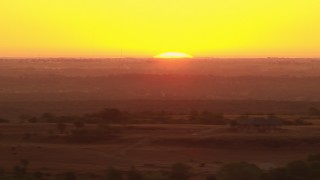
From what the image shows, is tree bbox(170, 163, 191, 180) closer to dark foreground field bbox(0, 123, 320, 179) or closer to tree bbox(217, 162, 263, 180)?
tree bbox(217, 162, 263, 180)

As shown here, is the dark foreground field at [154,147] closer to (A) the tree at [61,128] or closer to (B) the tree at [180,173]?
(A) the tree at [61,128]

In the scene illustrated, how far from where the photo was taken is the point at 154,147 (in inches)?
1832

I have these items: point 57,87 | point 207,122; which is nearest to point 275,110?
point 207,122

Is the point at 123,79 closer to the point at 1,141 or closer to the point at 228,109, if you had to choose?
the point at 228,109

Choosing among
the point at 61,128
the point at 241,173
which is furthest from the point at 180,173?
the point at 61,128

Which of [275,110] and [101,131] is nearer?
[101,131]

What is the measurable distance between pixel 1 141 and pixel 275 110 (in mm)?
39180

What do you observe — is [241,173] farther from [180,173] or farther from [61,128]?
[61,128]

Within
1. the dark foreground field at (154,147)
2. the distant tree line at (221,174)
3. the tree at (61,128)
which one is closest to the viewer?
the distant tree line at (221,174)

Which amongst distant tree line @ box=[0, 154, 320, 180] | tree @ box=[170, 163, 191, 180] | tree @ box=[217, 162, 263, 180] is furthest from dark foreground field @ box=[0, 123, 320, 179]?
tree @ box=[217, 162, 263, 180]

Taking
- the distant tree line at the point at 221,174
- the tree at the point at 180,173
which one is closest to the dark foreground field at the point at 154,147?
the distant tree line at the point at 221,174

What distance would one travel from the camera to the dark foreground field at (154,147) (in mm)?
40312

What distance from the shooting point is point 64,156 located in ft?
141

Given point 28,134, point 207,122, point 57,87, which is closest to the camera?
point 28,134
